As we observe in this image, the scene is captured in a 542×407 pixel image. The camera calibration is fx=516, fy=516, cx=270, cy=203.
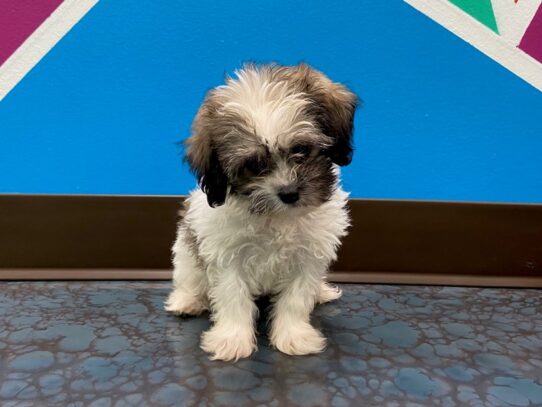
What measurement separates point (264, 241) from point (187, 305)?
1.68 feet

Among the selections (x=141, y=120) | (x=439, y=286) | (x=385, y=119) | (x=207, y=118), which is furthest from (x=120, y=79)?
(x=439, y=286)

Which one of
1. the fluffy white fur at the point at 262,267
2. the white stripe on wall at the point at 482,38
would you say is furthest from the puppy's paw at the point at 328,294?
the white stripe on wall at the point at 482,38

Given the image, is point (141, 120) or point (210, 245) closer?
point (210, 245)

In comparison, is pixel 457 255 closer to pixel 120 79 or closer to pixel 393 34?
pixel 393 34

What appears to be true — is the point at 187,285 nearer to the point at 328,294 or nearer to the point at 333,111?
the point at 328,294

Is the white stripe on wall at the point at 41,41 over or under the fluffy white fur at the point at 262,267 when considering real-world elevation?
over

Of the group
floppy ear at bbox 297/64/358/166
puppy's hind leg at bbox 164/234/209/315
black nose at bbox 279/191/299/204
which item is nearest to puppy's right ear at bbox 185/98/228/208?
black nose at bbox 279/191/299/204

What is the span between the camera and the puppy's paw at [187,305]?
1975 millimetres

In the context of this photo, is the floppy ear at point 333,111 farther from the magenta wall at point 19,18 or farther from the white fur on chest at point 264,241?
the magenta wall at point 19,18

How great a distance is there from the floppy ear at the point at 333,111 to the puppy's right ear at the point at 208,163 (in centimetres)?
31

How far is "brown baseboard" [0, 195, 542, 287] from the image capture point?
90.9 inches

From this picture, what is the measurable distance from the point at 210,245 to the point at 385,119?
3.63ft

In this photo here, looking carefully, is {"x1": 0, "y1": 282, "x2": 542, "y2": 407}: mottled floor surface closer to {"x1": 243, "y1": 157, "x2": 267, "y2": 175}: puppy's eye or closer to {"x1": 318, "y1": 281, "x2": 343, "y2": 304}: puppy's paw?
{"x1": 318, "y1": 281, "x2": 343, "y2": 304}: puppy's paw

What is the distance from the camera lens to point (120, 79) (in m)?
2.28
